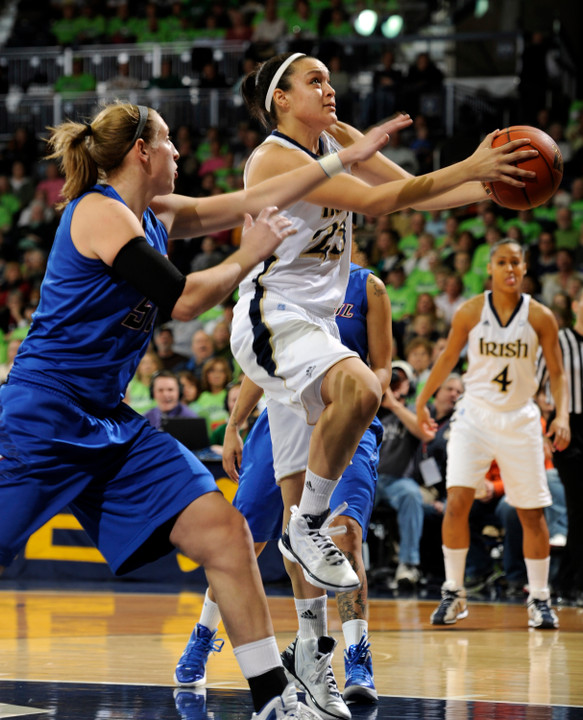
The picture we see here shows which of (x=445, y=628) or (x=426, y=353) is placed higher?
(x=426, y=353)

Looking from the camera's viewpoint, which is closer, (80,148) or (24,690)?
(80,148)

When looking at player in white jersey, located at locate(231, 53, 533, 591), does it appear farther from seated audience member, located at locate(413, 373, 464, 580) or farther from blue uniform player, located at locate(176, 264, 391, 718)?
seated audience member, located at locate(413, 373, 464, 580)

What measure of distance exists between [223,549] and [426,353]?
254 inches

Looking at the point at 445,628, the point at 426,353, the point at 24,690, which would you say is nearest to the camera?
the point at 24,690

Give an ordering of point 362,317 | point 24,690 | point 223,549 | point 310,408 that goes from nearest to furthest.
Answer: point 223,549
point 310,408
point 24,690
point 362,317

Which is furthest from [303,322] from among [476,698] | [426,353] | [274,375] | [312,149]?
[426,353]

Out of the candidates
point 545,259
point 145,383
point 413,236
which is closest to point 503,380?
point 545,259

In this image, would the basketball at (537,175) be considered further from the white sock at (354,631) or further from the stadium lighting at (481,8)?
the stadium lighting at (481,8)

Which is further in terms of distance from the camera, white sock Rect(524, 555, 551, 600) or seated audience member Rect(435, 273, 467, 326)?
seated audience member Rect(435, 273, 467, 326)

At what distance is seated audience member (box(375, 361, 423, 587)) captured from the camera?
27.5ft

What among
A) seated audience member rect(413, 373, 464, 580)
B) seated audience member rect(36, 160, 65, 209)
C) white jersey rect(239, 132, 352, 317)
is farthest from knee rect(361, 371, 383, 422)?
seated audience member rect(36, 160, 65, 209)

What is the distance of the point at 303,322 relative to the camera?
3.97m

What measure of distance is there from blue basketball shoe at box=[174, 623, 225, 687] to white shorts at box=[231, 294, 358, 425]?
44.6 inches

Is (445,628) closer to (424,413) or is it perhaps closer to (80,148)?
(424,413)
